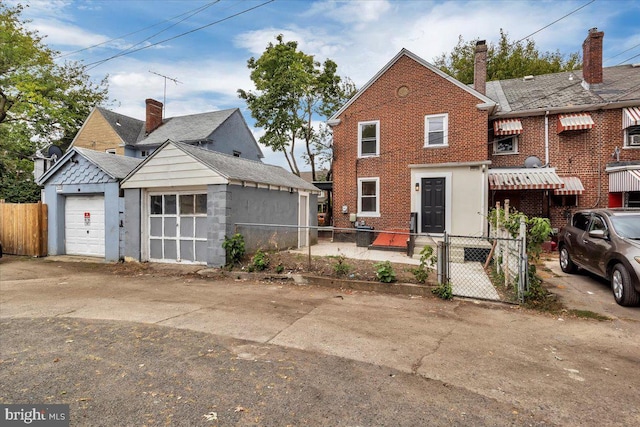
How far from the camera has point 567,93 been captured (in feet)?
50.1

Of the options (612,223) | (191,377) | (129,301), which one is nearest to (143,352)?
(191,377)

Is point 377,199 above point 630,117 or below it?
below

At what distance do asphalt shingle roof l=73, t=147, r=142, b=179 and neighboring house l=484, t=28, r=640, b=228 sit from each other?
14.2 meters

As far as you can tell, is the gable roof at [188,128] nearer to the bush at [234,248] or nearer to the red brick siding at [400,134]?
the red brick siding at [400,134]

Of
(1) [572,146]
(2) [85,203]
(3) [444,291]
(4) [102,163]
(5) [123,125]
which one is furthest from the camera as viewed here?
(5) [123,125]

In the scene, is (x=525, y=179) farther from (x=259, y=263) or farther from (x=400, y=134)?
(x=259, y=263)

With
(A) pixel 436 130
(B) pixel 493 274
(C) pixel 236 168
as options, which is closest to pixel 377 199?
(A) pixel 436 130

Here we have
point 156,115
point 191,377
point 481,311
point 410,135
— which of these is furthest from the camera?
point 156,115

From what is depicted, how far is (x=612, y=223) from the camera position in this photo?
6.86 meters

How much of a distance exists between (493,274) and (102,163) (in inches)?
518

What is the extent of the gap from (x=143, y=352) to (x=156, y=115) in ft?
82.1

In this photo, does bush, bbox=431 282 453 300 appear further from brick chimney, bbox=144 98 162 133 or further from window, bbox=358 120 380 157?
brick chimney, bbox=144 98 162 133

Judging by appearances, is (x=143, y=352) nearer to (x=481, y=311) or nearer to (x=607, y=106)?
(x=481, y=311)

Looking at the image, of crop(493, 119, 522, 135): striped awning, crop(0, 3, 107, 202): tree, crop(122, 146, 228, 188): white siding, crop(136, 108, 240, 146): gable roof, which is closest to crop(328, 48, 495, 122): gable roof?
crop(493, 119, 522, 135): striped awning
